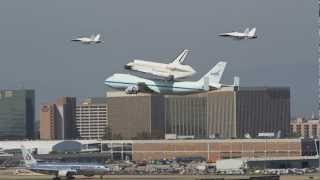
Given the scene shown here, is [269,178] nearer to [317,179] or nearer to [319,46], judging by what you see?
[317,179]

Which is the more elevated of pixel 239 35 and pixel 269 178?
pixel 239 35

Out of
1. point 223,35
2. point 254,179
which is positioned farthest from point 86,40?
point 254,179

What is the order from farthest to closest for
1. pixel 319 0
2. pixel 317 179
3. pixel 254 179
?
pixel 317 179, pixel 254 179, pixel 319 0

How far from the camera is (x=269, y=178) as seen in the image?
181500 millimetres

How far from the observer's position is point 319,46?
136 meters

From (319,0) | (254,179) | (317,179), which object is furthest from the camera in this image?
(317,179)

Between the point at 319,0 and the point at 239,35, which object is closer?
the point at 319,0

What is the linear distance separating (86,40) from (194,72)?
85.7 feet

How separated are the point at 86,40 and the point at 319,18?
59538 mm

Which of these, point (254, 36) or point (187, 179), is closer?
point (254, 36)

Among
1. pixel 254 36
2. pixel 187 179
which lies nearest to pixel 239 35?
pixel 254 36

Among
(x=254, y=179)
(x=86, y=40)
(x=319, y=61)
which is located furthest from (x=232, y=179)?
(x=319, y=61)

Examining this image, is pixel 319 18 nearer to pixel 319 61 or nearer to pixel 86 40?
pixel 319 61

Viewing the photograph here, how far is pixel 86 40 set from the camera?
7219 inches
